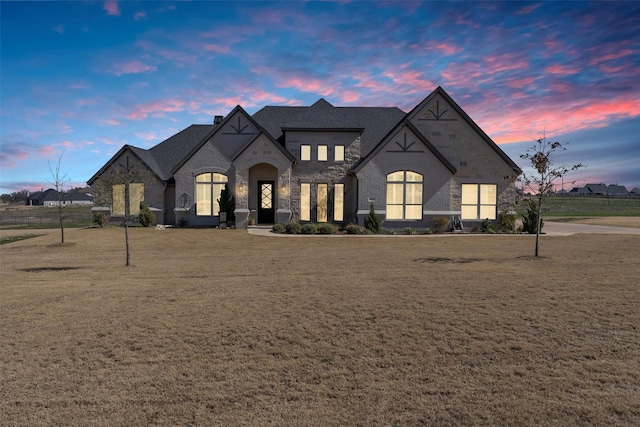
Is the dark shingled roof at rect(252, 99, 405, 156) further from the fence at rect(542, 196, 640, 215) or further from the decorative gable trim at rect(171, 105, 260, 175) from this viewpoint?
the fence at rect(542, 196, 640, 215)

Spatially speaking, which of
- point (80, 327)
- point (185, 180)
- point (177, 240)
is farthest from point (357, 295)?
point (185, 180)

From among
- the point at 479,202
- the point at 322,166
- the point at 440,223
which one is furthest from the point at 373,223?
the point at 479,202

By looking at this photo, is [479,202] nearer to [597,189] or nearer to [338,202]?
[338,202]

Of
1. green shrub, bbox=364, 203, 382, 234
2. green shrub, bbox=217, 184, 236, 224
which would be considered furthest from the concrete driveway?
green shrub, bbox=217, 184, 236, 224

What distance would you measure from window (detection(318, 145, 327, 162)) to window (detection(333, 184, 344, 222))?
2.20 metres

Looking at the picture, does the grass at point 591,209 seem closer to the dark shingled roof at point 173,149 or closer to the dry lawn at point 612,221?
the dry lawn at point 612,221

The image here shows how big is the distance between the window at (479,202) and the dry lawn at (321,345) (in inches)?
566

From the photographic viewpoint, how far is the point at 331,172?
28297 mm

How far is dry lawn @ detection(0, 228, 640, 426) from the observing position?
182 inches

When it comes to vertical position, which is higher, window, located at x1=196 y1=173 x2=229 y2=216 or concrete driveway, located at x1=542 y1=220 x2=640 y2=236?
window, located at x1=196 y1=173 x2=229 y2=216

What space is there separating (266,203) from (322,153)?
574 cm

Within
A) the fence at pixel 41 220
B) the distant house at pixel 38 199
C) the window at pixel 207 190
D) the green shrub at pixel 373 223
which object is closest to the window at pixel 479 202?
the green shrub at pixel 373 223

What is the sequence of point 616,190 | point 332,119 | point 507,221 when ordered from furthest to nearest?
point 616,190
point 332,119
point 507,221

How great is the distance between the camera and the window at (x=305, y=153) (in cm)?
2823
